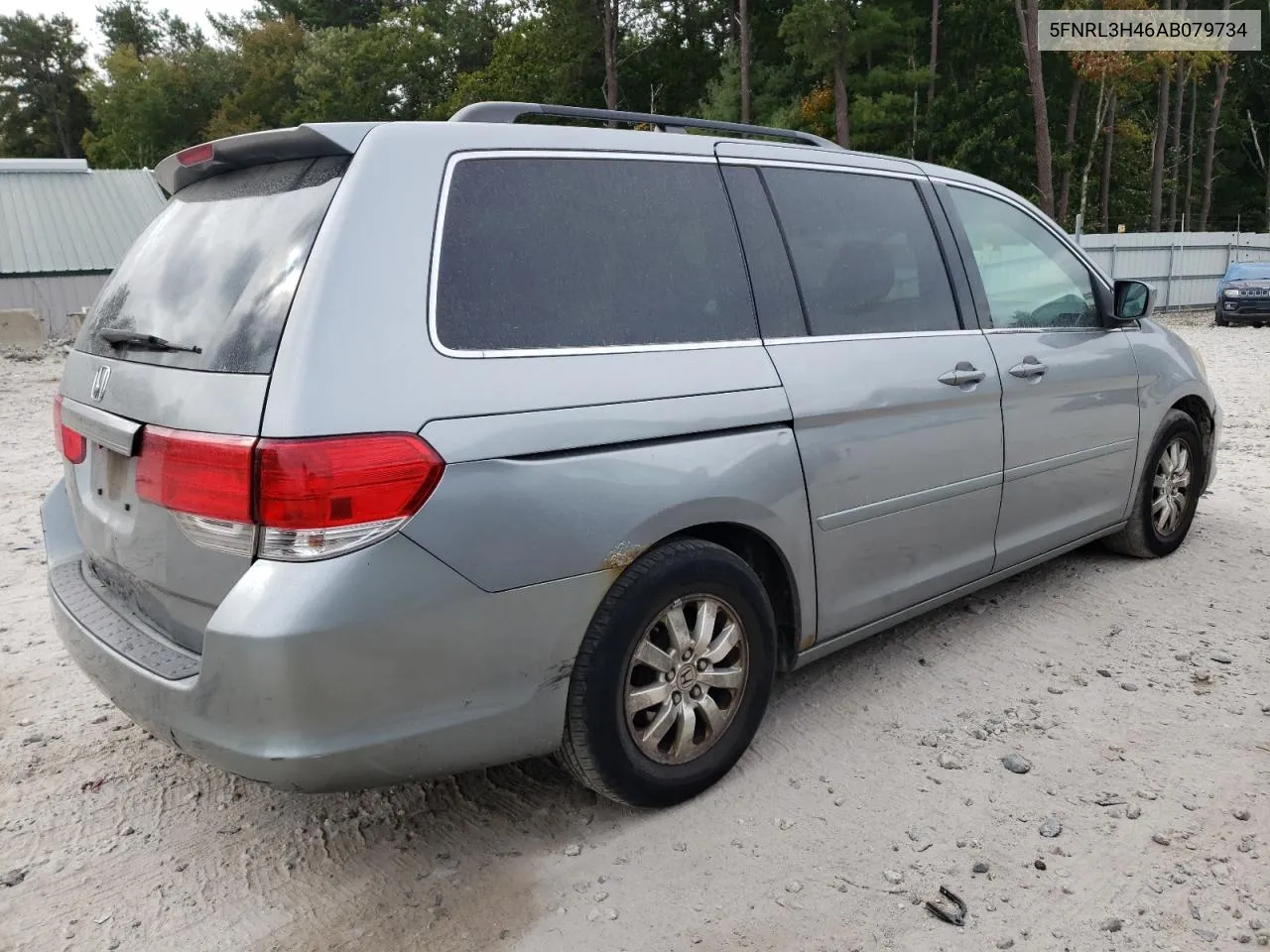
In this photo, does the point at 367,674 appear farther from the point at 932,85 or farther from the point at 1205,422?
the point at 932,85

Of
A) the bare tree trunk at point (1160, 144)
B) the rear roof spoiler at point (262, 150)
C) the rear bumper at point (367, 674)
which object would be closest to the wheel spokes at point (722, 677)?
the rear bumper at point (367, 674)

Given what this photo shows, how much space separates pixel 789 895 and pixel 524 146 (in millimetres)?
2053

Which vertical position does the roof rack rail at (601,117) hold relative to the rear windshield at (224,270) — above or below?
above

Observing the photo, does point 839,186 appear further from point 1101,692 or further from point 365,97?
point 365,97

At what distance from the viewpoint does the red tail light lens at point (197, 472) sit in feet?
7.23

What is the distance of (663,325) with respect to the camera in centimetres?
284

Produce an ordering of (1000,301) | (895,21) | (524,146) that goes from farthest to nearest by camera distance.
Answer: (895,21) → (1000,301) → (524,146)

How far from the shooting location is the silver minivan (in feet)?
7.31

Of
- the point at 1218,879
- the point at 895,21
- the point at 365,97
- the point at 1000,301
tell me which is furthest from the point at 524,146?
the point at 365,97

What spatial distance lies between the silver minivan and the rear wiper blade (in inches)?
0.8

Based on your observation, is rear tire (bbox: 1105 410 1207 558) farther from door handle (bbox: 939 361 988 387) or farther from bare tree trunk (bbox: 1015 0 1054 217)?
bare tree trunk (bbox: 1015 0 1054 217)

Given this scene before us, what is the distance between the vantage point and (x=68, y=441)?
2.98 metres

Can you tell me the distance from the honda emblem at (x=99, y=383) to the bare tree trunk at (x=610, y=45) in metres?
39.9

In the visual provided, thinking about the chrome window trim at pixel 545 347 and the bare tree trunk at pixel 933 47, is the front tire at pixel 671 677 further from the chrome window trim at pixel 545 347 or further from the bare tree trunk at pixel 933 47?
the bare tree trunk at pixel 933 47
